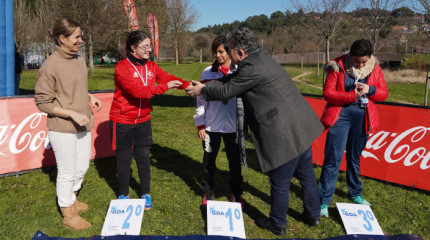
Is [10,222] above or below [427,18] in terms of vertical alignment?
below

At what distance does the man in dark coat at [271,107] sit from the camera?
281 cm

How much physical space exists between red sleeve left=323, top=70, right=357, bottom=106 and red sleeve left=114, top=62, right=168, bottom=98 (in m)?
1.87

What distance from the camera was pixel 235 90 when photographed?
289 cm

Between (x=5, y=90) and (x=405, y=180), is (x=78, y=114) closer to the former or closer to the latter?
(x=5, y=90)

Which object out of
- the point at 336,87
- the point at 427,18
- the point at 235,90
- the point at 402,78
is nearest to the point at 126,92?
the point at 235,90

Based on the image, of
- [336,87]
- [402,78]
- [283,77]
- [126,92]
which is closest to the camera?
[283,77]

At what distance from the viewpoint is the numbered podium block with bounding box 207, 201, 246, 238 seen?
3.17m

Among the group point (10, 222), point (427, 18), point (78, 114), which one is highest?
point (427, 18)

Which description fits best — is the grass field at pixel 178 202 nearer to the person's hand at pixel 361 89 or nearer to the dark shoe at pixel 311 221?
the dark shoe at pixel 311 221

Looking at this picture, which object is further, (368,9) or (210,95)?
(368,9)

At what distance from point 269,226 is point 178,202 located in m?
1.28

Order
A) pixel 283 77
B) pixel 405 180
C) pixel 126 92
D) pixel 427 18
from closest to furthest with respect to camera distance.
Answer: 1. pixel 283 77
2. pixel 126 92
3. pixel 405 180
4. pixel 427 18

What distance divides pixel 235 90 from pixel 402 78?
20.5 meters

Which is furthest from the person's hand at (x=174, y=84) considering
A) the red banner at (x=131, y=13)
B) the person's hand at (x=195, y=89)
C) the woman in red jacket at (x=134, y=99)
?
the red banner at (x=131, y=13)
